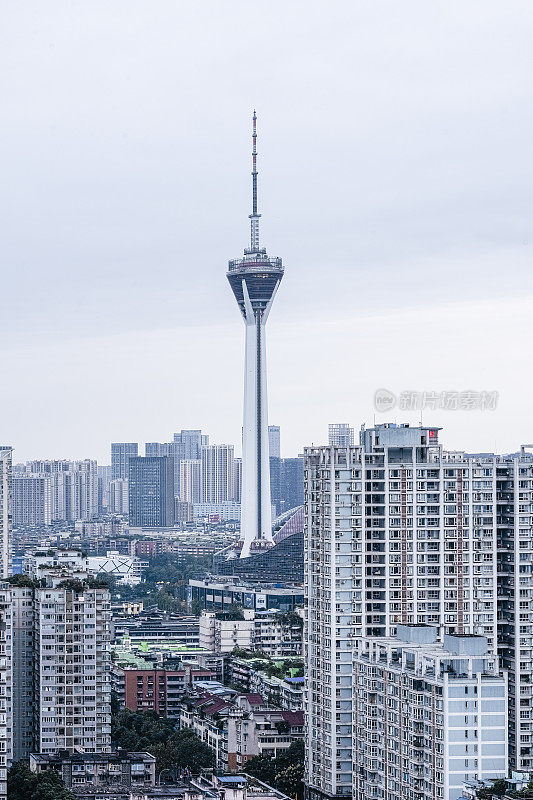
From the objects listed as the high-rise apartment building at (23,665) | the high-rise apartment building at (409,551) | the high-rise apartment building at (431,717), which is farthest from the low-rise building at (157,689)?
the high-rise apartment building at (431,717)

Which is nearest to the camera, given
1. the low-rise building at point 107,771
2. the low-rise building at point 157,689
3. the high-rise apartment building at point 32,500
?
the low-rise building at point 107,771

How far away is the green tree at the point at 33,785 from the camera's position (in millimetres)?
40406

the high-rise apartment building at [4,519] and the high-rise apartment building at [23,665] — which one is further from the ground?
the high-rise apartment building at [4,519]

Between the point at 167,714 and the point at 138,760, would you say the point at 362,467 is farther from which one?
the point at 167,714

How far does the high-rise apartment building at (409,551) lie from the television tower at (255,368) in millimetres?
85952

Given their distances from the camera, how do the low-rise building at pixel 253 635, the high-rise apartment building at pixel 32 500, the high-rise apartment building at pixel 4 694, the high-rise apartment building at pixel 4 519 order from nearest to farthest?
the high-rise apartment building at pixel 4 694 → the low-rise building at pixel 253 635 → the high-rise apartment building at pixel 4 519 → the high-rise apartment building at pixel 32 500

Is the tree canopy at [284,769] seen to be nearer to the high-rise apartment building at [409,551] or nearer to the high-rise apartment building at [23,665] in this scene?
the high-rise apartment building at [409,551]

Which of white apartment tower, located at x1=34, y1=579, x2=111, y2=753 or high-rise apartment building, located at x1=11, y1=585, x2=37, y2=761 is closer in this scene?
white apartment tower, located at x1=34, y1=579, x2=111, y2=753

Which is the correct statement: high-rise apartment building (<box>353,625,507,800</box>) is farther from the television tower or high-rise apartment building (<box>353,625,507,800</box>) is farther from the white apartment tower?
the television tower

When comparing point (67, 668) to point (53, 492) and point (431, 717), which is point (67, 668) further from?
point (53, 492)

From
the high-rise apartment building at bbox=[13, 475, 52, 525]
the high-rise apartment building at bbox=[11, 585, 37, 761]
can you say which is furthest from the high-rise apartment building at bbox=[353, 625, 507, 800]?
the high-rise apartment building at bbox=[13, 475, 52, 525]

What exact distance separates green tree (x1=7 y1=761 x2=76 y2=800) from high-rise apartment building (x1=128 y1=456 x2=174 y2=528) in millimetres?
152421

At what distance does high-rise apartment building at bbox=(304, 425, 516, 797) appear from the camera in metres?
42.7

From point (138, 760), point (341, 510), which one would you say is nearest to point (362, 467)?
point (341, 510)
